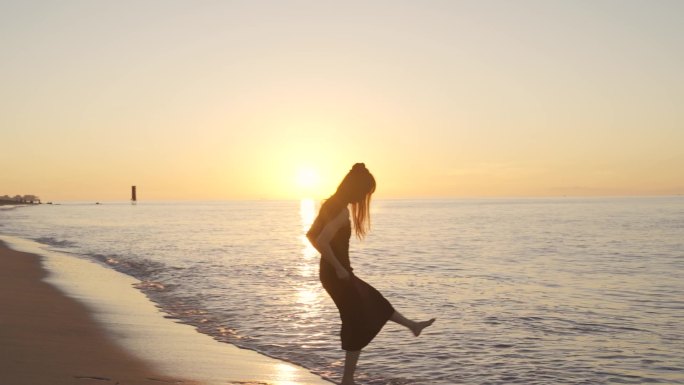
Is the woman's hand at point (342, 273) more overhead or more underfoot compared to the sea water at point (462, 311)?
more overhead

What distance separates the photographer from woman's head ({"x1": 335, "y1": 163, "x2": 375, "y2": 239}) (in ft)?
22.3

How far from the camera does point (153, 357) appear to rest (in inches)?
357

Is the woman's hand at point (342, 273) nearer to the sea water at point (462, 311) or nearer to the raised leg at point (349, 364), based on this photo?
the raised leg at point (349, 364)

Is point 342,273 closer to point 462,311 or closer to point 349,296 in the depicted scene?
point 349,296

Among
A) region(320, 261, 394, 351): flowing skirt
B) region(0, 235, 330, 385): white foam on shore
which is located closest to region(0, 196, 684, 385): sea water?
region(0, 235, 330, 385): white foam on shore

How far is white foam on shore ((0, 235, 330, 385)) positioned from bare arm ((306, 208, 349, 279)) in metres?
2.28

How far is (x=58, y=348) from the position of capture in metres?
8.97

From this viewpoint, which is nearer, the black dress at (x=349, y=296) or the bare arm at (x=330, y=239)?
the bare arm at (x=330, y=239)

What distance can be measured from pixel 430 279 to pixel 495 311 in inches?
270

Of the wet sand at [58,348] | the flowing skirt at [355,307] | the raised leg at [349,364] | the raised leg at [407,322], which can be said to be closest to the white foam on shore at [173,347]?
the wet sand at [58,348]

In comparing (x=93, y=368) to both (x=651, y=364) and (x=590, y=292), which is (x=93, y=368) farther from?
(x=590, y=292)

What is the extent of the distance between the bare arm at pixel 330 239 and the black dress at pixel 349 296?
57 millimetres

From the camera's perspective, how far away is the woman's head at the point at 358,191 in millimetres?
6809

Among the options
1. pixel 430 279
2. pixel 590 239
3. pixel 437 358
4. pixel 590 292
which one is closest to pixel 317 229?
pixel 437 358
